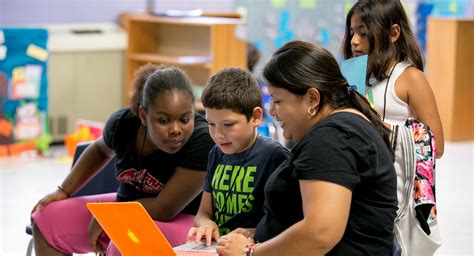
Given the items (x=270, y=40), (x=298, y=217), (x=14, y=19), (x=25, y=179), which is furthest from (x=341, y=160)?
(x=14, y=19)

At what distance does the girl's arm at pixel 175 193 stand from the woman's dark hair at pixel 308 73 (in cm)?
81

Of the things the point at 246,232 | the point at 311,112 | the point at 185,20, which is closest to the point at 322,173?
the point at 311,112

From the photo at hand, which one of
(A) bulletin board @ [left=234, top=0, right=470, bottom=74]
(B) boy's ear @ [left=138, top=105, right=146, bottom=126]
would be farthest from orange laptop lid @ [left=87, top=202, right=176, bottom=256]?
(A) bulletin board @ [left=234, top=0, right=470, bottom=74]

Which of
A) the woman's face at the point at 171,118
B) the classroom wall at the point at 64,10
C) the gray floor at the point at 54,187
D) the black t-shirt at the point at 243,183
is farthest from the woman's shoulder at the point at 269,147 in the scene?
the classroom wall at the point at 64,10

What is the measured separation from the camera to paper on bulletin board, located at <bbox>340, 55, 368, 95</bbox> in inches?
104

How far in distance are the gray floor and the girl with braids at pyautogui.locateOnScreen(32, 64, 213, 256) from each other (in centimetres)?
132

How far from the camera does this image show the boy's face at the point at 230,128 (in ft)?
8.17

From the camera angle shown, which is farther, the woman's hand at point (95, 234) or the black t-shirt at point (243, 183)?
the woman's hand at point (95, 234)

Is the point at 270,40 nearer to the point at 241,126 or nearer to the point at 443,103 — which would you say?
the point at 443,103

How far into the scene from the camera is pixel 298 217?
2156mm

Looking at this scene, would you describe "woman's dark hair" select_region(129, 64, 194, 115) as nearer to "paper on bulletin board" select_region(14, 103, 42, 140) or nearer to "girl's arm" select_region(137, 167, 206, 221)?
"girl's arm" select_region(137, 167, 206, 221)

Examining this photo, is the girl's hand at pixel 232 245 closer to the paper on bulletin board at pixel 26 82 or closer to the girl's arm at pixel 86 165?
the girl's arm at pixel 86 165

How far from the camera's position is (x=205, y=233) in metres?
2.43

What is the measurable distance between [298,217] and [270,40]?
6.04 metres
